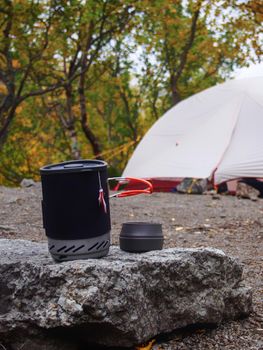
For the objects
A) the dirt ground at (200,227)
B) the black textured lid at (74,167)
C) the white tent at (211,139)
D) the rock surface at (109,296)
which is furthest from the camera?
the white tent at (211,139)

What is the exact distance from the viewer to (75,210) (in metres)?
3.01

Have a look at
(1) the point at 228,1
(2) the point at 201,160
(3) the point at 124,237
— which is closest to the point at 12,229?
(3) the point at 124,237

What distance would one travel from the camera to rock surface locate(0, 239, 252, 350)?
110 inches

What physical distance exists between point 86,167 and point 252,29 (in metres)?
10.4

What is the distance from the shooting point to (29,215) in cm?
729

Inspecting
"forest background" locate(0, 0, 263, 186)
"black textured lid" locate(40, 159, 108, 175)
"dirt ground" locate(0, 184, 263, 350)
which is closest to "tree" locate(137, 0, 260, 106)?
"forest background" locate(0, 0, 263, 186)

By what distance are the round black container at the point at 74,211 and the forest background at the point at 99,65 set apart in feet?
24.9

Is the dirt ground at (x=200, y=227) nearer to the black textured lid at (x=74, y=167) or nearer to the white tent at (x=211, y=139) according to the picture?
the white tent at (x=211, y=139)

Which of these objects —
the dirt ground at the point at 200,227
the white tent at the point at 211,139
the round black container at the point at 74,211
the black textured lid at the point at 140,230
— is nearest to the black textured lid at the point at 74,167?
the round black container at the point at 74,211

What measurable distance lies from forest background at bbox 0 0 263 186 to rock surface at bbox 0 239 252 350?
780 centimetres

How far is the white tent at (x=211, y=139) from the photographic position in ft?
32.8

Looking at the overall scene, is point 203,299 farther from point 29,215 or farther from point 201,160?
point 201,160

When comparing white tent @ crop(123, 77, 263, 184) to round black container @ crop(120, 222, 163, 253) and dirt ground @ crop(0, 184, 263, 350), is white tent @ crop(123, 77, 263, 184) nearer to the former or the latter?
dirt ground @ crop(0, 184, 263, 350)

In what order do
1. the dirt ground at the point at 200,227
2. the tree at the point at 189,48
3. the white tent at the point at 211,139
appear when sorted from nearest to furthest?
the dirt ground at the point at 200,227, the white tent at the point at 211,139, the tree at the point at 189,48
